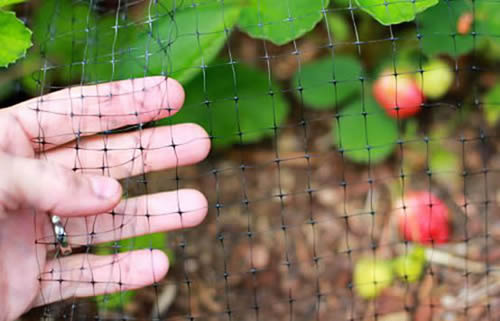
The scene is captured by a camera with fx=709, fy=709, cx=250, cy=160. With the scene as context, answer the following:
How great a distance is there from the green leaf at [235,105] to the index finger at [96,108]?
297mm

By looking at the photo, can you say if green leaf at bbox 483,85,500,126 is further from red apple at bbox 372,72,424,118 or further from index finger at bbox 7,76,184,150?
index finger at bbox 7,76,184,150

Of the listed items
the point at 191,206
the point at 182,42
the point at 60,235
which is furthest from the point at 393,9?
the point at 60,235

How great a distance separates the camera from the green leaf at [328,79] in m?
1.74

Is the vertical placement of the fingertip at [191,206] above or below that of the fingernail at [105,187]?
below

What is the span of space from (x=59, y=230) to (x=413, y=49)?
91cm

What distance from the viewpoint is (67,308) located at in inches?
54.6

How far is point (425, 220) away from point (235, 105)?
1.69ft

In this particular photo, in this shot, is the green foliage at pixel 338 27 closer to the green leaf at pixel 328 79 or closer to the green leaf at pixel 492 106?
the green leaf at pixel 328 79

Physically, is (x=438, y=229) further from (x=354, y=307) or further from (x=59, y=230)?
(x=59, y=230)

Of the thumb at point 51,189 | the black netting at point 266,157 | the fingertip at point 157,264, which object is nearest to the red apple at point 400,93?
the black netting at point 266,157

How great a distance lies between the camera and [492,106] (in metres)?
1.69

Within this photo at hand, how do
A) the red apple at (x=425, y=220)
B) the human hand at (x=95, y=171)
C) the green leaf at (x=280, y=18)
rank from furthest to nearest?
the red apple at (x=425, y=220)
the green leaf at (x=280, y=18)
the human hand at (x=95, y=171)

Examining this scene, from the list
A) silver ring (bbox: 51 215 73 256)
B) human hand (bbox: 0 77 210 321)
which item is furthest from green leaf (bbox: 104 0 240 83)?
silver ring (bbox: 51 215 73 256)

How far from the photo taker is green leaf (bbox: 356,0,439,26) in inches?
51.4
